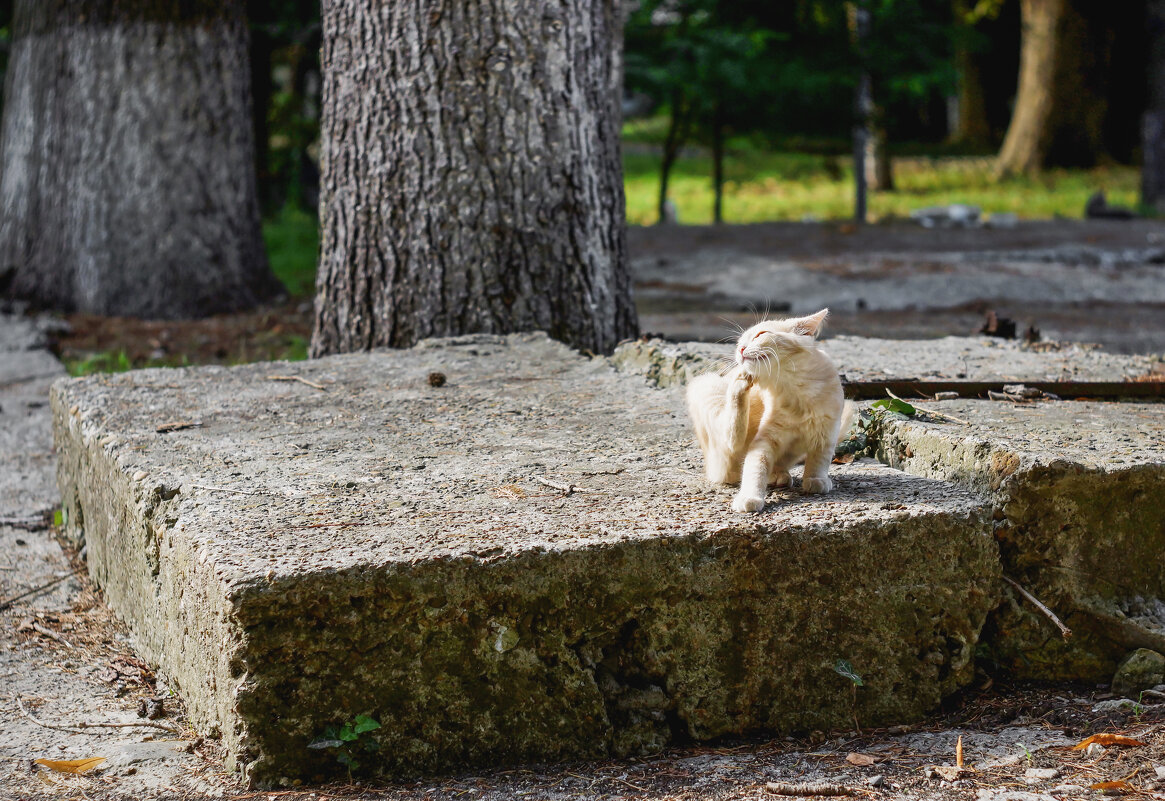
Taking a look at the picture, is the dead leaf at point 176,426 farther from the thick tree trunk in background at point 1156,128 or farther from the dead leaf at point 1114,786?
the thick tree trunk in background at point 1156,128

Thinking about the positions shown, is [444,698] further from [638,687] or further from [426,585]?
[638,687]

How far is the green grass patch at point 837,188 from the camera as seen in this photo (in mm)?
14250

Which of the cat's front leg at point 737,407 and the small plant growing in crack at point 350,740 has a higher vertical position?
the cat's front leg at point 737,407

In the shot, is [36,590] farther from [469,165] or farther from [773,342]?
[773,342]

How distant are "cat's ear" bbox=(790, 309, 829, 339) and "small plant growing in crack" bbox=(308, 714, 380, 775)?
1.03 m

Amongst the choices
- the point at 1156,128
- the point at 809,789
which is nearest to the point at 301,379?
the point at 809,789

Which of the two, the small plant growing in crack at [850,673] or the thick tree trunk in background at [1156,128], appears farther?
the thick tree trunk in background at [1156,128]

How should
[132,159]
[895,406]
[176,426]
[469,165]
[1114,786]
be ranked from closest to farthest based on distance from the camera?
[1114,786] → [895,406] → [176,426] → [469,165] → [132,159]

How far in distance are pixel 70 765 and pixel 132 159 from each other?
15.7 ft

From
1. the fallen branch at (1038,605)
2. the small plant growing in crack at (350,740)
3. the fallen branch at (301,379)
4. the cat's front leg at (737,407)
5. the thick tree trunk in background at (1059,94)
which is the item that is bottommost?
the small plant growing in crack at (350,740)

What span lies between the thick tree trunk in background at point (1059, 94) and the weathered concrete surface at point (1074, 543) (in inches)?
660

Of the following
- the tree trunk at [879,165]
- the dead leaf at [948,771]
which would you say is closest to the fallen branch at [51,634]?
the dead leaf at [948,771]

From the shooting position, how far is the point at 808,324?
2111 millimetres

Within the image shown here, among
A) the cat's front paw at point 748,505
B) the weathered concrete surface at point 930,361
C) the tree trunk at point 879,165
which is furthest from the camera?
the tree trunk at point 879,165
